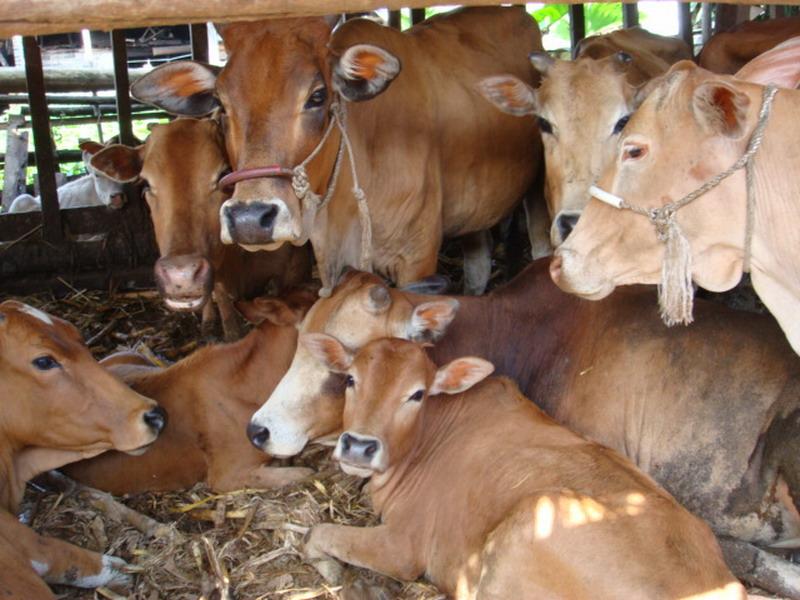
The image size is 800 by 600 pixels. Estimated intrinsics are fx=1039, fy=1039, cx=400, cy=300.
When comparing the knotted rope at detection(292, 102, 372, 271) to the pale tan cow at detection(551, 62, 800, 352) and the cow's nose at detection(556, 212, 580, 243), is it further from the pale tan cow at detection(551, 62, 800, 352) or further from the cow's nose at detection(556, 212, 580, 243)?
the pale tan cow at detection(551, 62, 800, 352)

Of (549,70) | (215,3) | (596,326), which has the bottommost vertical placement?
(596,326)

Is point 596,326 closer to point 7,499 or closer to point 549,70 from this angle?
point 549,70

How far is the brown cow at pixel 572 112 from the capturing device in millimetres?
5812

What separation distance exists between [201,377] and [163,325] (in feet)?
7.61

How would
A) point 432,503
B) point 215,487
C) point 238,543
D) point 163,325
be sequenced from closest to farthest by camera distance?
point 432,503 < point 238,543 < point 215,487 < point 163,325

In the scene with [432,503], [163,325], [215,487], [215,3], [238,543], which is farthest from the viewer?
[163,325]

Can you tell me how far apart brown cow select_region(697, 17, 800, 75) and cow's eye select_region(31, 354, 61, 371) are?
4.64m

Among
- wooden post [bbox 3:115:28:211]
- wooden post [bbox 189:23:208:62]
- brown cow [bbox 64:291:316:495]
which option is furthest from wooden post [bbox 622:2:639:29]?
wooden post [bbox 3:115:28:211]

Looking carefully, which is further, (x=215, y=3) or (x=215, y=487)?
(x=215, y=487)

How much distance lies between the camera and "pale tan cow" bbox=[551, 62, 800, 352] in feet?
13.2

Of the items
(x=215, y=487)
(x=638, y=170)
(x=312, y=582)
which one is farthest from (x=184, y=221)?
(x=638, y=170)

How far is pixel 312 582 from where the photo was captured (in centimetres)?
504

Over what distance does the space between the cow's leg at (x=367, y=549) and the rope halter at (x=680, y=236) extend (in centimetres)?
173

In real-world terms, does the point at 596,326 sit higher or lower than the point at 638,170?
lower
